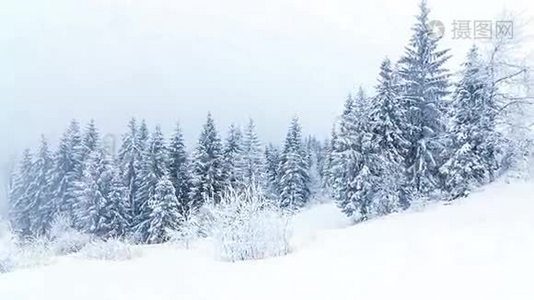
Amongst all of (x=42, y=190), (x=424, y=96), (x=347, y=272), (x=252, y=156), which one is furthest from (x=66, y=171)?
(x=347, y=272)

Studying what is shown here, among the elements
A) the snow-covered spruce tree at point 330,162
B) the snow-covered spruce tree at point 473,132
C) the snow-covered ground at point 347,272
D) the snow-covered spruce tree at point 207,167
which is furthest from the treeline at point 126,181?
the snow-covered ground at point 347,272

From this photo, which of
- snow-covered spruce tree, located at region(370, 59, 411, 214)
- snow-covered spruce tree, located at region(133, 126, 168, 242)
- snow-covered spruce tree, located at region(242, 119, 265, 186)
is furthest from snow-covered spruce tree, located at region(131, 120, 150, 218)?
snow-covered spruce tree, located at region(370, 59, 411, 214)

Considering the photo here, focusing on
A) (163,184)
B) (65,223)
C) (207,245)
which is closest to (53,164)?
(163,184)

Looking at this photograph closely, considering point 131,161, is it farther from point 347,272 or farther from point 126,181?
point 347,272

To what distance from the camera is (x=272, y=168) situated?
5712cm

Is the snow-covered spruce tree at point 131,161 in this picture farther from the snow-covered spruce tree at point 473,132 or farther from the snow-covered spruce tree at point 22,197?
the snow-covered spruce tree at point 473,132

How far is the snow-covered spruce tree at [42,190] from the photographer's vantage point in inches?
1594

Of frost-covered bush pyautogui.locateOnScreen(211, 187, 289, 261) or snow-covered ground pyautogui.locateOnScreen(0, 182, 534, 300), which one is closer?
snow-covered ground pyautogui.locateOnScreen(0, 182, 534, 300)

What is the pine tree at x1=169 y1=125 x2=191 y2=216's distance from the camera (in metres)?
37.8

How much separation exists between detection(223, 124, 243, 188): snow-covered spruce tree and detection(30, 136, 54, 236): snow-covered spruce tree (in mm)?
15872

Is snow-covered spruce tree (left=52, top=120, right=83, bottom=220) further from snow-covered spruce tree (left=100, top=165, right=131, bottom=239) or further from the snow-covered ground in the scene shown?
the snow-covered ground

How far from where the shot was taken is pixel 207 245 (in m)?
12.6

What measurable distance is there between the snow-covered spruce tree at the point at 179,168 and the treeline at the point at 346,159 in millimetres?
84

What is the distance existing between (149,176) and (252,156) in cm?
1338
